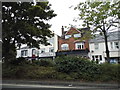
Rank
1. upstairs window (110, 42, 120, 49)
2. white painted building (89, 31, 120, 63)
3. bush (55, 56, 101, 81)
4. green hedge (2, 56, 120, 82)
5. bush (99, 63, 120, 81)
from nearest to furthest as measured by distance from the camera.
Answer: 1. bush (99, 63, 120, 81)
2. green hedge (2, 56, 120, 82)
3. bush (55, 56, 101, 81)
4. white painted building (89, 31, 120, 63)
5. upstairs window (110, 42, 120, 49)

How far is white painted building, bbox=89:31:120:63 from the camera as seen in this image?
31.4 meters

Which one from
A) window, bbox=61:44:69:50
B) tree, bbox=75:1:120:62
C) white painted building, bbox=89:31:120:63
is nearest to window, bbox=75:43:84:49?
white painted building, bbox=89:31:120:63

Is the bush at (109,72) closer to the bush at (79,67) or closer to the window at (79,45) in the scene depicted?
Answer: the bush at (79,67)

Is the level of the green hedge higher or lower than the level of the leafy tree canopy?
lower

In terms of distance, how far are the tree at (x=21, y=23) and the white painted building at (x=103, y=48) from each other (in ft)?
69.1

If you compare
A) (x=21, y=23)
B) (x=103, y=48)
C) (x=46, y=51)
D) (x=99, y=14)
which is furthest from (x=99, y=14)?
(x=46, y=51)

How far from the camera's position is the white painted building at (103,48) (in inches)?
1234

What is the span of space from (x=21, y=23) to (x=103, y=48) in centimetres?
2530

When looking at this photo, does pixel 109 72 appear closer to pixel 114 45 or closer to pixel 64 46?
pixel 114 45

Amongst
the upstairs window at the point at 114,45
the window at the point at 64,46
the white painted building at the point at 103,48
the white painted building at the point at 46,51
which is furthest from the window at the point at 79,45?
the upstairs window at the point at 114,45

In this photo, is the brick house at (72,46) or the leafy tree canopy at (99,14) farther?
the brick house at (72,46)

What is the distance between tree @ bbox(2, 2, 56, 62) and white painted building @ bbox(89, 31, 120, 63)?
21057mm

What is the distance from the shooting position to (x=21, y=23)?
39.6ft

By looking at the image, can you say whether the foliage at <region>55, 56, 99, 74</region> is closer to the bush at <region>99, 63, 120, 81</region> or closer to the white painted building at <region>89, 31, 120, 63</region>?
the bush at <region>99, 63, 120, 81</region>
